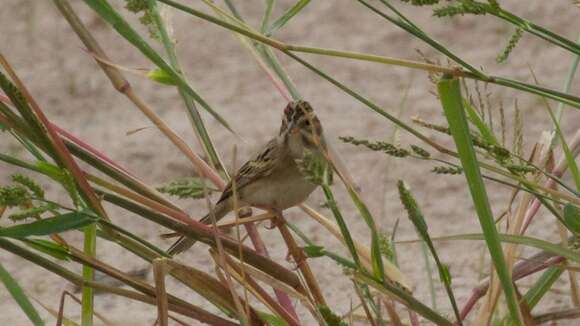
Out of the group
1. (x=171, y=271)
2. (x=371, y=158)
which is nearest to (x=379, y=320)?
(x=171, y=271)

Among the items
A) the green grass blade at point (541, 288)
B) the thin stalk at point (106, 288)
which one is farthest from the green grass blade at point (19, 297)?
the green grass blade at point (541, 288)

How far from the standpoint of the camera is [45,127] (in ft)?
8.89

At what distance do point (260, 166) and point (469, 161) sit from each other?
138 cm

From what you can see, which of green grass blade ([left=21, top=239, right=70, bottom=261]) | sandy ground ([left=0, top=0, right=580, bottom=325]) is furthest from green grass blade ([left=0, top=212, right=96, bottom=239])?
sandy ground ([left=0, top=0, right=580, bottom=325])

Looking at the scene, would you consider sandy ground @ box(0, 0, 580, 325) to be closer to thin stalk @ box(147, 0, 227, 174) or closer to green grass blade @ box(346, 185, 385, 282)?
Result: thin stalk @ box(147, 0, 227, 174)

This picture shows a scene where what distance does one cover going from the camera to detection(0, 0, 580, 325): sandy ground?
4.94m

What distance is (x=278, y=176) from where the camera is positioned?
376 cm

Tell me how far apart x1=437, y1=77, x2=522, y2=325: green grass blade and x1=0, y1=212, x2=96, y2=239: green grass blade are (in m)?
0.76

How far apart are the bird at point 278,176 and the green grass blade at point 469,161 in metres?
0.92

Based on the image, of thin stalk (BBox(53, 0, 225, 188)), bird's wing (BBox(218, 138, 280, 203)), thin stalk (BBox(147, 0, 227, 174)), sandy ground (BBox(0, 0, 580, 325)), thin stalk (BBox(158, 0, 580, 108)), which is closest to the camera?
thin stalk (BBox(158, 0, 580, 108))

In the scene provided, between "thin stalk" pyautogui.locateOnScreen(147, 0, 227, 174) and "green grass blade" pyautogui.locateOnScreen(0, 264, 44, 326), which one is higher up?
"thin stalk" pyautogui.locateOnScreen(147, 0, 227, 174)

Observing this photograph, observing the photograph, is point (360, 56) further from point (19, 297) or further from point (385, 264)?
point (19, 297)

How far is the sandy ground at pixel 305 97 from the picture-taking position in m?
4.94

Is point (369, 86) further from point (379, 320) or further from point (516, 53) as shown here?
point (379, 320)
